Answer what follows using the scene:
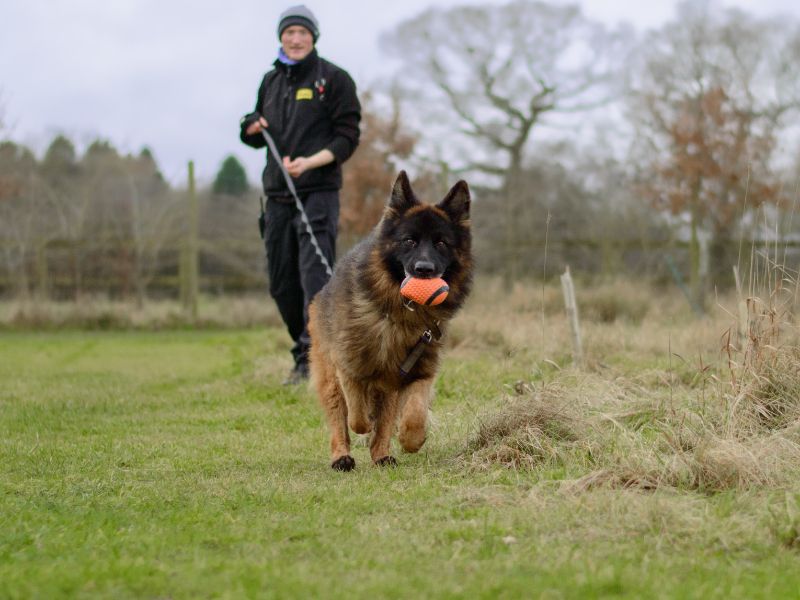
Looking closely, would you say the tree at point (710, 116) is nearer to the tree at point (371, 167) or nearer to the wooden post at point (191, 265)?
the tree at point (371, 167)

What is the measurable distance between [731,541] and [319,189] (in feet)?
17.0

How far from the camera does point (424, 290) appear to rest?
494 centimetres

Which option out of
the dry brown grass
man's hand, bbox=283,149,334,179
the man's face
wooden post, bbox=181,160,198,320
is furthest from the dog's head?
wooden post, bbox=181,160,198,320

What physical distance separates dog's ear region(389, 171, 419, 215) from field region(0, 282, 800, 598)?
1254 mm

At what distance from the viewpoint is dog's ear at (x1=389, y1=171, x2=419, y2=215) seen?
5.18 metres

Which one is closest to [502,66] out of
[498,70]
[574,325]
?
[498,70]

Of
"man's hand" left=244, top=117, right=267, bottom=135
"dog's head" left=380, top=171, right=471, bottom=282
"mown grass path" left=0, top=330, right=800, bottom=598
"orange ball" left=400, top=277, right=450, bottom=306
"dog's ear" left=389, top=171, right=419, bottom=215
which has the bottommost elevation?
"mown grass path" left=0, top=330, right=800, bottom=598

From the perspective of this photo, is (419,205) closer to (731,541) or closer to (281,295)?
(731,541)

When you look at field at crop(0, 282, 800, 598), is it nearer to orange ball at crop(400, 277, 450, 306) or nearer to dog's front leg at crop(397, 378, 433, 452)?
A: dog's front leg at crop(397, 378, 433, 452)

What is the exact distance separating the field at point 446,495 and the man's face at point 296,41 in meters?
2.83

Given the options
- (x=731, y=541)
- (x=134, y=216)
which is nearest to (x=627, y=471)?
(x=731, y=541)

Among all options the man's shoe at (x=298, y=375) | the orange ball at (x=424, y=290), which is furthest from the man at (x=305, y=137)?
the orange ball at (x=424, y=290)

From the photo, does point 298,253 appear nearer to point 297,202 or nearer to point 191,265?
point 297,202

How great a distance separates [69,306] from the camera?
1998cm
